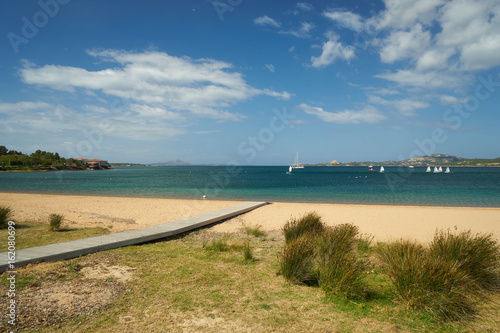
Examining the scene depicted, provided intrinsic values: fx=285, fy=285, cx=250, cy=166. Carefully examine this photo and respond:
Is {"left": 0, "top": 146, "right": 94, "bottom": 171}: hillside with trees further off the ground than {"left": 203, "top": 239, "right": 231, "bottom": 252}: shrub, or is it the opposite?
{"left": 0, "top": 146, "right": 94, "bottom": 171}: hillside with trees

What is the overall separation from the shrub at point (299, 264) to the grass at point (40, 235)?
A: 23.3ft

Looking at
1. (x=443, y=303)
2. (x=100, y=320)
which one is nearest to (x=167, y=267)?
(x=100, y=320)

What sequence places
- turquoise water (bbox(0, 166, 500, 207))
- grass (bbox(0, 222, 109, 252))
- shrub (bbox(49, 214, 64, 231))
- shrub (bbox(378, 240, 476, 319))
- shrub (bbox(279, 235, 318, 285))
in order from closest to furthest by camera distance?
shrub (bbox(378, 240, 476, 319)) < shrub (bbox(279, 235, 318, 285)) < grass (bbox(0, 222, 109, 252)) < shrub (bbox(49, 214, 64, 231)) < turquoise water (bbox(0, 166, 500, 207))

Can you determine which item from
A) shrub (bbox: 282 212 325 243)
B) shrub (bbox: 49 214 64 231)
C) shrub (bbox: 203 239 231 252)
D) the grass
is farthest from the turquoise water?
shrub (bbox: 203 239 231 252)

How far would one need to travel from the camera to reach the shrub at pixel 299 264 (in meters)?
5.42

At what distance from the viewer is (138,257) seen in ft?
22.7

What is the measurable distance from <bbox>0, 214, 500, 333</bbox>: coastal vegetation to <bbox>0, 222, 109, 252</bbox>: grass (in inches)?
116

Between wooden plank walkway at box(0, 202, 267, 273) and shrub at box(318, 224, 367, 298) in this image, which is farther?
wooden plank walkway at box(0, 202, 267, 273)

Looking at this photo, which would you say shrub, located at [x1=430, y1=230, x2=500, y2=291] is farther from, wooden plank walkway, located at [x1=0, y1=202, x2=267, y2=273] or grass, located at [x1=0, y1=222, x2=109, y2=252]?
grass, located at [x1=0, y1=222, x2=109, y2=252]

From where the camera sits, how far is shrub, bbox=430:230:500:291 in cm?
500

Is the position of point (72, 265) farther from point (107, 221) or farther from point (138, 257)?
point (107, 221)

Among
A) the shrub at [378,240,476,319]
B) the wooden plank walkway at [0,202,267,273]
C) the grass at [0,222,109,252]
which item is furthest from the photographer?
the grass at [0,222,109,252]

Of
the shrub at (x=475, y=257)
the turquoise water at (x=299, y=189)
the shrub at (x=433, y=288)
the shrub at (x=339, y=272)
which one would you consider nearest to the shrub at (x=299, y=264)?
the shrub at (x=339, y=272)

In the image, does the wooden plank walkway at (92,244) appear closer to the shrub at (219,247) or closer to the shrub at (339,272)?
the shrub at (219,247)
